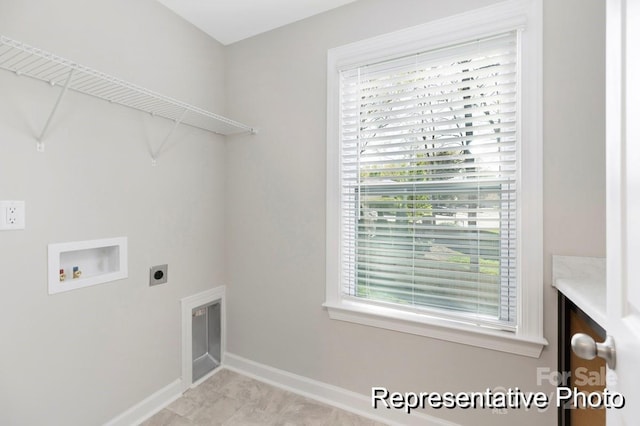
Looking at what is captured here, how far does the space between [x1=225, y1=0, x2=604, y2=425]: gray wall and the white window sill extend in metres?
0.05

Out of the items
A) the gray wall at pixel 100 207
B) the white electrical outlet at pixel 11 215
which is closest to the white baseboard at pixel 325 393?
the gray wall at pixel 100 207

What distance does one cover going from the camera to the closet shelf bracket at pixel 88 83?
1.12 m

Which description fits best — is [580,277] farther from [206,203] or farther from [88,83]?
[88,83]

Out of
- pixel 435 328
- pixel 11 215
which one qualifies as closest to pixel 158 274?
pixel 11 215

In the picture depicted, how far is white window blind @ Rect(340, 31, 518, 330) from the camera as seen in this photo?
1466 mm

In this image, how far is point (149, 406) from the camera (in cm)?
175

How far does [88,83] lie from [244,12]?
1056 millimetres

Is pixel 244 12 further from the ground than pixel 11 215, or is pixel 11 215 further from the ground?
pixel 244 12

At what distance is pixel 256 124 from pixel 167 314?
143 cm

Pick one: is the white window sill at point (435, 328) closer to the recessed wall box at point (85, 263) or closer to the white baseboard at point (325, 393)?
the white baseboard at point (325, 393)

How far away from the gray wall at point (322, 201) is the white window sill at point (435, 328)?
0.16ft

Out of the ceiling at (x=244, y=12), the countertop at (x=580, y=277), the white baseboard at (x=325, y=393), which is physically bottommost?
the white baseboard at (x=325, y=393)

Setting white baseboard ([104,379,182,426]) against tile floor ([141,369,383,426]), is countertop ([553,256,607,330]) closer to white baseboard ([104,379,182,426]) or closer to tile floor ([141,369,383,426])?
tile floor ([141,369,383,426])

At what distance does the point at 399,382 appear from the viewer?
169 centimetres
